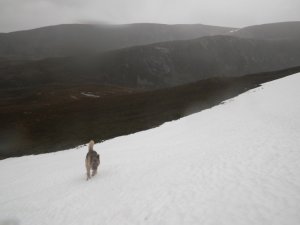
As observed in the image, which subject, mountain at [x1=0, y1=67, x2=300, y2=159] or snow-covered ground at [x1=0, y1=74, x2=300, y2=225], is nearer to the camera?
snow-covered ground at [x1=0, y1=74, x2=300, y2=225]

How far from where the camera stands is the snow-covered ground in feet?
29.2

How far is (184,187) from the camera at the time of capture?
11438 millimetres

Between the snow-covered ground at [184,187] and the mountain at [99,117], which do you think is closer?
the snow-covered ground at [184,187]

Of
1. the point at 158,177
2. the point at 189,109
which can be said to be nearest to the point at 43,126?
the point at 189,109

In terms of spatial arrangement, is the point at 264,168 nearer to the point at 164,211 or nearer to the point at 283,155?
the point at 283,155

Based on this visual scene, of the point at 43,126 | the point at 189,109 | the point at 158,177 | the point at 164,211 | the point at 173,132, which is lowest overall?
the point at 164,211

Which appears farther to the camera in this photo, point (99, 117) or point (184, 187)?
point (99, 117)

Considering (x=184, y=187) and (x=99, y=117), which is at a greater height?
(x=99, y=117)

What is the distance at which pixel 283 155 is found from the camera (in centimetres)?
1239

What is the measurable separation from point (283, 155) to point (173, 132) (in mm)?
17214

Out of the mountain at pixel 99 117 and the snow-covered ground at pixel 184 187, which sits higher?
the mountain at pixel 99 117

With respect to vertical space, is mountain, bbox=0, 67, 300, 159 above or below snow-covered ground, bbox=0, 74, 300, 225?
above

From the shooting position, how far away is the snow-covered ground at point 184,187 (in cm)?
889

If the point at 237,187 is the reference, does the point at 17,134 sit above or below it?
above
